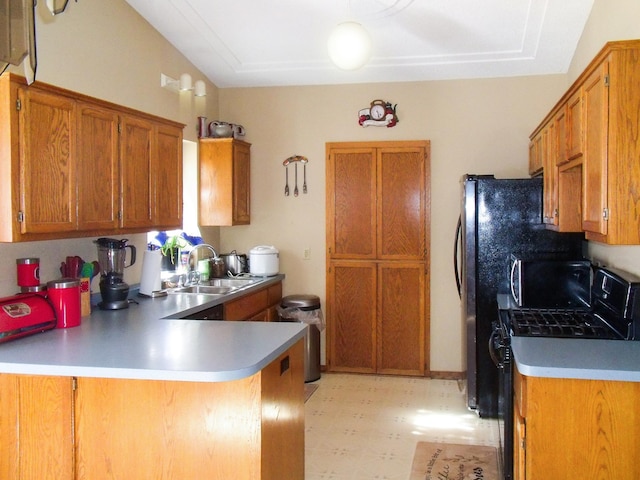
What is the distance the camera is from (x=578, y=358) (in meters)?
2.21

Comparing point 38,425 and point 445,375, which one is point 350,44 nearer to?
point 38,425

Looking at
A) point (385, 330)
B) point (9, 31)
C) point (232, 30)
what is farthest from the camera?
point (385, 330)

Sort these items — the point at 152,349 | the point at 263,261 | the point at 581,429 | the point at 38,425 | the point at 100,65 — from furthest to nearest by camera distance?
the point at 263,261, the point at 100,65, the point at 152,349, the point at 38,425, the point at 581,429

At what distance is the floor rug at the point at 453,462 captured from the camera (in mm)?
3133

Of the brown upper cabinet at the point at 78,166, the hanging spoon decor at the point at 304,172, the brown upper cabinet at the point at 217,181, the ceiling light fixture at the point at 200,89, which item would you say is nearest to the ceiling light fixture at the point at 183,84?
the ceiling light fixture at the point at 200,89

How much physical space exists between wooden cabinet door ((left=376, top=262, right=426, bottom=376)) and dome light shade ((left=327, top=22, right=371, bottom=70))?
2223 mm

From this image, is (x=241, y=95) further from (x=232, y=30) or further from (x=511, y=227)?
(x=511, y=227)

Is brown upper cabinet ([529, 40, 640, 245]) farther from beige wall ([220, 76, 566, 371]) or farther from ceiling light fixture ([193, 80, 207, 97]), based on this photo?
ceiling light fixture ([193, 80, 207, 97])

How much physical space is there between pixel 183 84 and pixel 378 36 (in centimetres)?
151

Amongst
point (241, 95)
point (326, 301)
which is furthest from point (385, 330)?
point (241, 95)

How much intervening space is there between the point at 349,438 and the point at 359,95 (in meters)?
2.93

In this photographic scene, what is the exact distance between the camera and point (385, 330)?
16.7 ft

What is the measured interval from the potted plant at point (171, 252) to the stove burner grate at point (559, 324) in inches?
103

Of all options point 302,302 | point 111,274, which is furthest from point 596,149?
point 302,302
